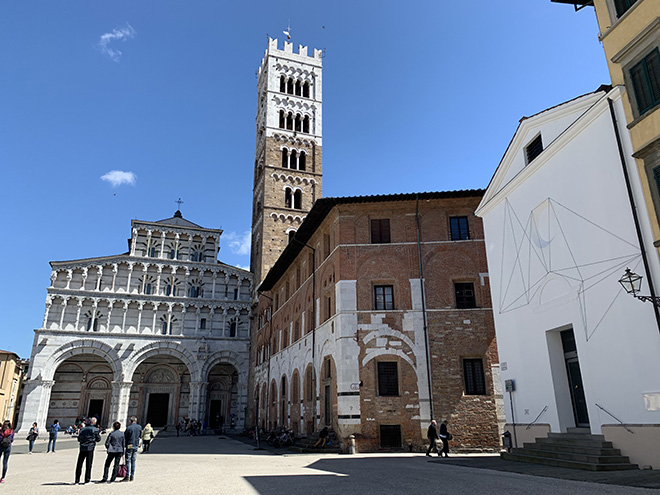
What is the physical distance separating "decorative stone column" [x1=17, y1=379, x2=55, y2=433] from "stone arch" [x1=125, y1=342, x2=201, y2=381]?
6.50 metres

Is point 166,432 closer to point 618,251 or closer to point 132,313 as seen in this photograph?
point 132,313

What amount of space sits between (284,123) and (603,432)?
141ft

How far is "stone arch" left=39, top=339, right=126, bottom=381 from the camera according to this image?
39.3m

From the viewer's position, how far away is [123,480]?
11.7m

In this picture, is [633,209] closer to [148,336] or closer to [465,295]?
[465,295]

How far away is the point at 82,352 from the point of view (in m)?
40.5

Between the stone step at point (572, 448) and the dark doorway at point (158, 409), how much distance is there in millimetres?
36018

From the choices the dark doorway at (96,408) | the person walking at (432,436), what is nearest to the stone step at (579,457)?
the person walking at (432,436)

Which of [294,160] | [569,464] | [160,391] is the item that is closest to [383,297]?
[569,464]

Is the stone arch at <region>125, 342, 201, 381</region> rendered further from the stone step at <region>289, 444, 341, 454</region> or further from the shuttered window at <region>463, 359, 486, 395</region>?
the shuttered window at <region>463, 359, 486, 395</region>

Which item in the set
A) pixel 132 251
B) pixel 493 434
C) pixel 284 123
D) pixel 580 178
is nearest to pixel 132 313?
pixel 132 251

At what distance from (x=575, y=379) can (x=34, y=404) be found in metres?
39.0

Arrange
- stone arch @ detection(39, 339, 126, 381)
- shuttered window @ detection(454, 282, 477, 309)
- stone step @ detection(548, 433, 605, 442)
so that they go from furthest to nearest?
stone arch @ detection(39, 339, 126, 381) → shuttered window @ detection(454, 282, 477, 309) → stone step @ detection(548, 433, 605, 442)

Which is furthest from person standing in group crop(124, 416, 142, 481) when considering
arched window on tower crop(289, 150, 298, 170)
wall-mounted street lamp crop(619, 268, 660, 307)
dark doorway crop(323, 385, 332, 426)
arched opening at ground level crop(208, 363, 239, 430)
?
arched window on tower crop(289, 150, 298, 170)
